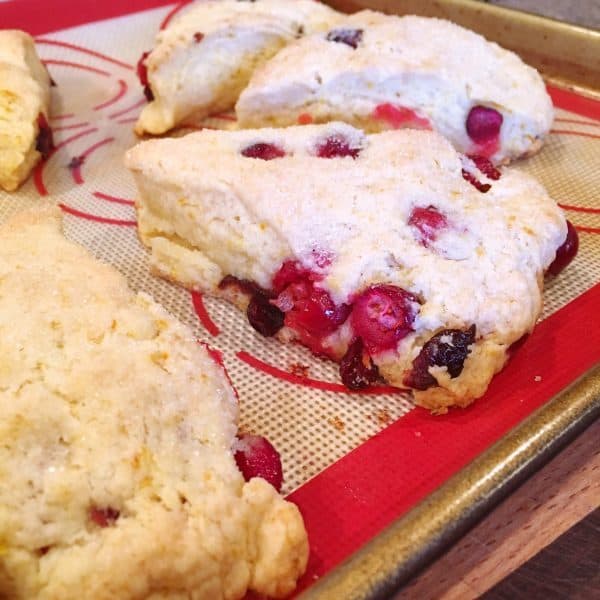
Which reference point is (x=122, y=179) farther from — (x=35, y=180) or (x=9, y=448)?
(x=9, y=448)

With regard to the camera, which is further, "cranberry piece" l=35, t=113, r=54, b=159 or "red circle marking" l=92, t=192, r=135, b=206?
"cranberry piece" l=35, t=113, r=54, b=159

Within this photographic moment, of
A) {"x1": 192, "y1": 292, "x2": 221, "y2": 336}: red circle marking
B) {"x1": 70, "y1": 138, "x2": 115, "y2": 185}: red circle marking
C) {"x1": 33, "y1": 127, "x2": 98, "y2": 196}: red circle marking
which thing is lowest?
{"x1": 33, "y1": 127, "x2": 98, "y2": 196}: red circle marking

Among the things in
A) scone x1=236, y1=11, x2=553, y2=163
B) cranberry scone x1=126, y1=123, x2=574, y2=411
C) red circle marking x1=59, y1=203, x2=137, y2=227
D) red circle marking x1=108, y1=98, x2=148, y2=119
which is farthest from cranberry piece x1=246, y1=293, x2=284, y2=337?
red circle marking x1=108, y1=98, x2=148, y2=119

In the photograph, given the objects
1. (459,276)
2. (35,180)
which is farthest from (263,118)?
(459,276)

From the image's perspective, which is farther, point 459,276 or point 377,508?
point 459,276

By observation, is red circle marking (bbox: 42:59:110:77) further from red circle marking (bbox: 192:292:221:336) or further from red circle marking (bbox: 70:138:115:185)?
red circle marking (bbox: 192:292:221:336)

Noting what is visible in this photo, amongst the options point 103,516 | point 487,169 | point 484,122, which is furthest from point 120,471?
point 484,122
